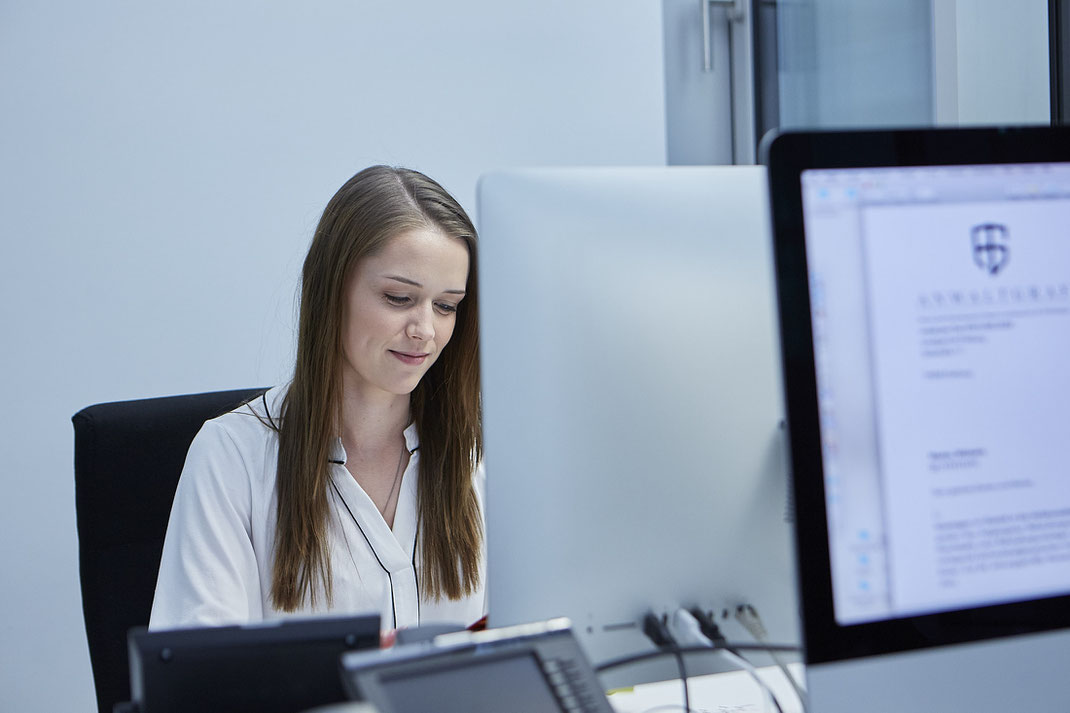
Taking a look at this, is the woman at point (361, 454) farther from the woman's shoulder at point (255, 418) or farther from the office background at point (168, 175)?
the office background at point (168, 175)

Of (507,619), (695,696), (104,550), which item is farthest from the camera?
(104,550)

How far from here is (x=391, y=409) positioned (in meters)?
1.43

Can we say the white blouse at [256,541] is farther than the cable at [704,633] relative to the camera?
Yes

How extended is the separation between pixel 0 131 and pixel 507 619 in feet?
6.04

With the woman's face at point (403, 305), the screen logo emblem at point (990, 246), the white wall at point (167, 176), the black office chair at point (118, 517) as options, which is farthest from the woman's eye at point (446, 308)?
the white wall at point (167, 176)

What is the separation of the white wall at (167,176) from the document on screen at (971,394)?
186 centimetres

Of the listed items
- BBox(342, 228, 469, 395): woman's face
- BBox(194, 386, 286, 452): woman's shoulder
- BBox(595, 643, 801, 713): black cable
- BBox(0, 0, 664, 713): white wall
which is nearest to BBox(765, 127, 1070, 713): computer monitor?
BBox(595, 643, 801, 713): black cable

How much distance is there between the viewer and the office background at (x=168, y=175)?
2045 mm

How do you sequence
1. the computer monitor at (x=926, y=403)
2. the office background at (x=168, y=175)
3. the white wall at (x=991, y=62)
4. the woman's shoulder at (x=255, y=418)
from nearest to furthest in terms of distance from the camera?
the computer monitor at (x=926, y=403), the woman's shoulder at (x=255, y=418), the white wall at (x=991, y=62), the office background at (x=168, y=175)

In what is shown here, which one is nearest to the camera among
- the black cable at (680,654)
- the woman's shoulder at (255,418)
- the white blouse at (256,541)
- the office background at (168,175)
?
the black cable at (680,654)

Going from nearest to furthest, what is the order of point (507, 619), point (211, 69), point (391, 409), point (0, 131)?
1. point (507, 619)
2. point (391, 409)
3. point (0, 131)
4. point (211, 69)

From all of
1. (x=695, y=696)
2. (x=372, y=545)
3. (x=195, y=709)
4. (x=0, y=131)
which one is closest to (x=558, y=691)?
(x=195, y=709)

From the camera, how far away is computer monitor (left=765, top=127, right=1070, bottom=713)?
0.57 m

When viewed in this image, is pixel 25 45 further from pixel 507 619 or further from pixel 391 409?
pixel 507 619
